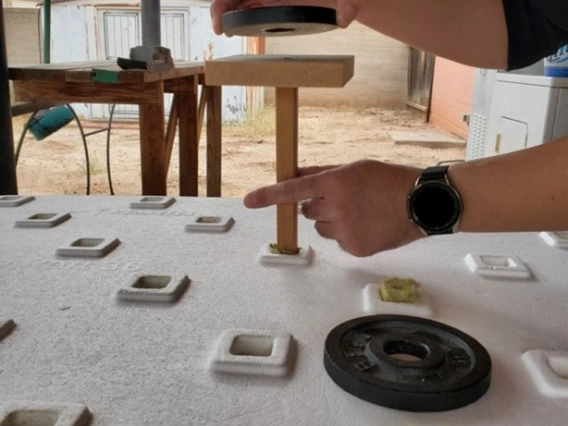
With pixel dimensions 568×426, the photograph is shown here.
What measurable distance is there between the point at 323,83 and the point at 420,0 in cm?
34

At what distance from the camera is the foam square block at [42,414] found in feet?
1.70

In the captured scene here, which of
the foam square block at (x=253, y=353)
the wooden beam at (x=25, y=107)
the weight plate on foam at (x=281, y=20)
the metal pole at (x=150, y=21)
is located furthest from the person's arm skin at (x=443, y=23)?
the metal pole at (x=150, y=21)

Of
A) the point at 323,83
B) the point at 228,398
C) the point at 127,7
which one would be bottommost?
the point at 228,398

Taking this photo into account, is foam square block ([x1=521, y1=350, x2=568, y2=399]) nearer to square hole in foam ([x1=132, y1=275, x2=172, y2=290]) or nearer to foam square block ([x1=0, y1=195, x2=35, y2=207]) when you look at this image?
square hole in foam ([x1=132, y1=275, x2=172, y2=290])

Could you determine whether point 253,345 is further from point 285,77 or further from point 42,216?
point 42,216

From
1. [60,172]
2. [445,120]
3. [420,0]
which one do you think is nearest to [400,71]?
[445,120]

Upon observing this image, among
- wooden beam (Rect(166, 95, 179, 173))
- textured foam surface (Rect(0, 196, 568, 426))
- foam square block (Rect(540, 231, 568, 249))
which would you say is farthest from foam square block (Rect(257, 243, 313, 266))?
wooden beam (Rect(166, 95, 179, 173))

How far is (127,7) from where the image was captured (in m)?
6.98

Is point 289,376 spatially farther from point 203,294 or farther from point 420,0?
point 420,0

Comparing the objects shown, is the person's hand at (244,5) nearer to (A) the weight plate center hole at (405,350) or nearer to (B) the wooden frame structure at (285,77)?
(B) the wooden frame structure at (285,77)

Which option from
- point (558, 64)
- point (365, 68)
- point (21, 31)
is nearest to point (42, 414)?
point (558, 64)

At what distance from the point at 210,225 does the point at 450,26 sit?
0.56 meters

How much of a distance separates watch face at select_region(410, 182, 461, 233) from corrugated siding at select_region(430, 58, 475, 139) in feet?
16.4

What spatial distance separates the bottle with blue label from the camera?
171 cm
